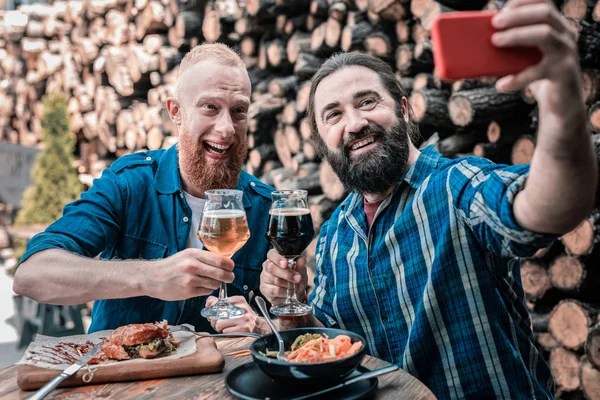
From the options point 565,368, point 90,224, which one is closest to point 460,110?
point 565,368

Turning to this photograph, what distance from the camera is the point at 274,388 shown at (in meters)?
1.38

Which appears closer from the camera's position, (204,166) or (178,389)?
(178,389)

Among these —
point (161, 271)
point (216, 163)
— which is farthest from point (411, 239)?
point (216, 163)

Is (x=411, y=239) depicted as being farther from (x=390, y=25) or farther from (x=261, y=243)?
(x=390, y=25)

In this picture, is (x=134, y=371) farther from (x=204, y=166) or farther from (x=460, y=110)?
(x=460, y=110)

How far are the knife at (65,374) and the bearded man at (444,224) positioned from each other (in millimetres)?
605

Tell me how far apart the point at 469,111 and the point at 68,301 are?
210 cm

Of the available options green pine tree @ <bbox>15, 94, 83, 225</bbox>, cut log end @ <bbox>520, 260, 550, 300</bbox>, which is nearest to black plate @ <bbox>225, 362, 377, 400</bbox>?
cut log end @ <bbox>520, 260, 550, 300</bbox>

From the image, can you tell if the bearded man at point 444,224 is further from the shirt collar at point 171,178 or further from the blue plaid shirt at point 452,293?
the shirt collar at point 171,178

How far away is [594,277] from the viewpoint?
2.85 meters

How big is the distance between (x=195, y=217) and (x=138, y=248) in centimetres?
27

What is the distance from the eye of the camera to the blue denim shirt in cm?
234

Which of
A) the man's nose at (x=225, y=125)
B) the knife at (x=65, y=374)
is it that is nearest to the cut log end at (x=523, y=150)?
the man's nose at (x=225, y=125)

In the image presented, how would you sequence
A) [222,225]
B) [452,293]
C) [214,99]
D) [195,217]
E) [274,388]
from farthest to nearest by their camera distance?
1. [195,217]
2. [214,99]
3. [452,293]
4. [222,225]
5. [274,388]
